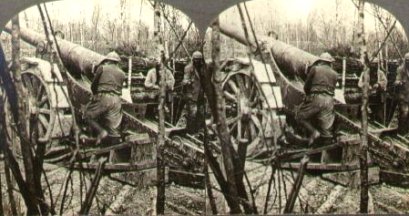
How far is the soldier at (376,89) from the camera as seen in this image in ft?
10.3

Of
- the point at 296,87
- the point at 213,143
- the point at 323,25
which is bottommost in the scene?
the point at 213,143

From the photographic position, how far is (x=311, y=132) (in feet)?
10.3

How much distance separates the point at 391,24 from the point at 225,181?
3.66ft

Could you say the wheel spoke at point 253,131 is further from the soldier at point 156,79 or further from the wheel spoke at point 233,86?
the soldier at point 156,79

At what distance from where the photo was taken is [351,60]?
3.14 metres

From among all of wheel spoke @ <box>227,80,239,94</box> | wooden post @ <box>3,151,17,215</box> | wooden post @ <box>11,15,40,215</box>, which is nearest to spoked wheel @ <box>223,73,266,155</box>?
wheel spoke @ <box>227,80,239,94</box>

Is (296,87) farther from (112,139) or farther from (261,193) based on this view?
(112,139)

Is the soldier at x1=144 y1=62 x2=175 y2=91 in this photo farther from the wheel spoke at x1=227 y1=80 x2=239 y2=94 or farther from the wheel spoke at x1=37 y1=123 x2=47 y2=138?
the wheel spoke at x1=37 y1=123 x2=47 y2=138

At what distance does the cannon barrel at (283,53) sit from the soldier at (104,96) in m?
0.57

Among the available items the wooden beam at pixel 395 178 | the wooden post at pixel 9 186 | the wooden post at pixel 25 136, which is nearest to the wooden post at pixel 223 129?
the wooden beam at pixel 395 178

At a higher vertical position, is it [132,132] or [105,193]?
[132,132]

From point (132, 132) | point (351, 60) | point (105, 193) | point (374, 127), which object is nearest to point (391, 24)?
point (351, 60)

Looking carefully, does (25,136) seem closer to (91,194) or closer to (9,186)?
(9,186)

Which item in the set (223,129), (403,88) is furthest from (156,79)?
(403,88)
